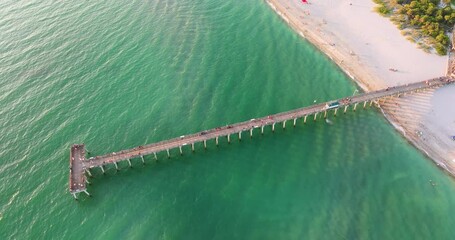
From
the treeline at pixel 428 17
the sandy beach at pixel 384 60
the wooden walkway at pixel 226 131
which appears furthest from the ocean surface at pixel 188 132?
the treeline at pixel 428 17

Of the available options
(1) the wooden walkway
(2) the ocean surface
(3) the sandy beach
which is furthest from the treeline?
(2) the ocean surface

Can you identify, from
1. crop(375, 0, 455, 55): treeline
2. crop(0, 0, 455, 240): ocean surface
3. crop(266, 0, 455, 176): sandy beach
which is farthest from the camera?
crop(375, 0, 455, 55): treeline

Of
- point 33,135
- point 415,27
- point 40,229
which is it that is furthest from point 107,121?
point 415,27

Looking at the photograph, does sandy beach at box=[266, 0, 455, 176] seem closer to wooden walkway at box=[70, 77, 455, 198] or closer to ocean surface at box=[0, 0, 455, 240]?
wooden walkway at box=[70, 77, 455, 198]

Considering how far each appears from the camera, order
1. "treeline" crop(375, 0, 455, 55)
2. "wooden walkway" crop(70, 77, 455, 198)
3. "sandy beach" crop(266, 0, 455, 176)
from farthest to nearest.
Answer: "treeline" crop(375, 0, 455, 55), "sandy beach" crop(266, 0, 455, 176), "wooden walkway" crop(70, 77, 455, 198)

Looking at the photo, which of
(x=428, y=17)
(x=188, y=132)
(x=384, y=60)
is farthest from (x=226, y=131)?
(x=428, y=17)
